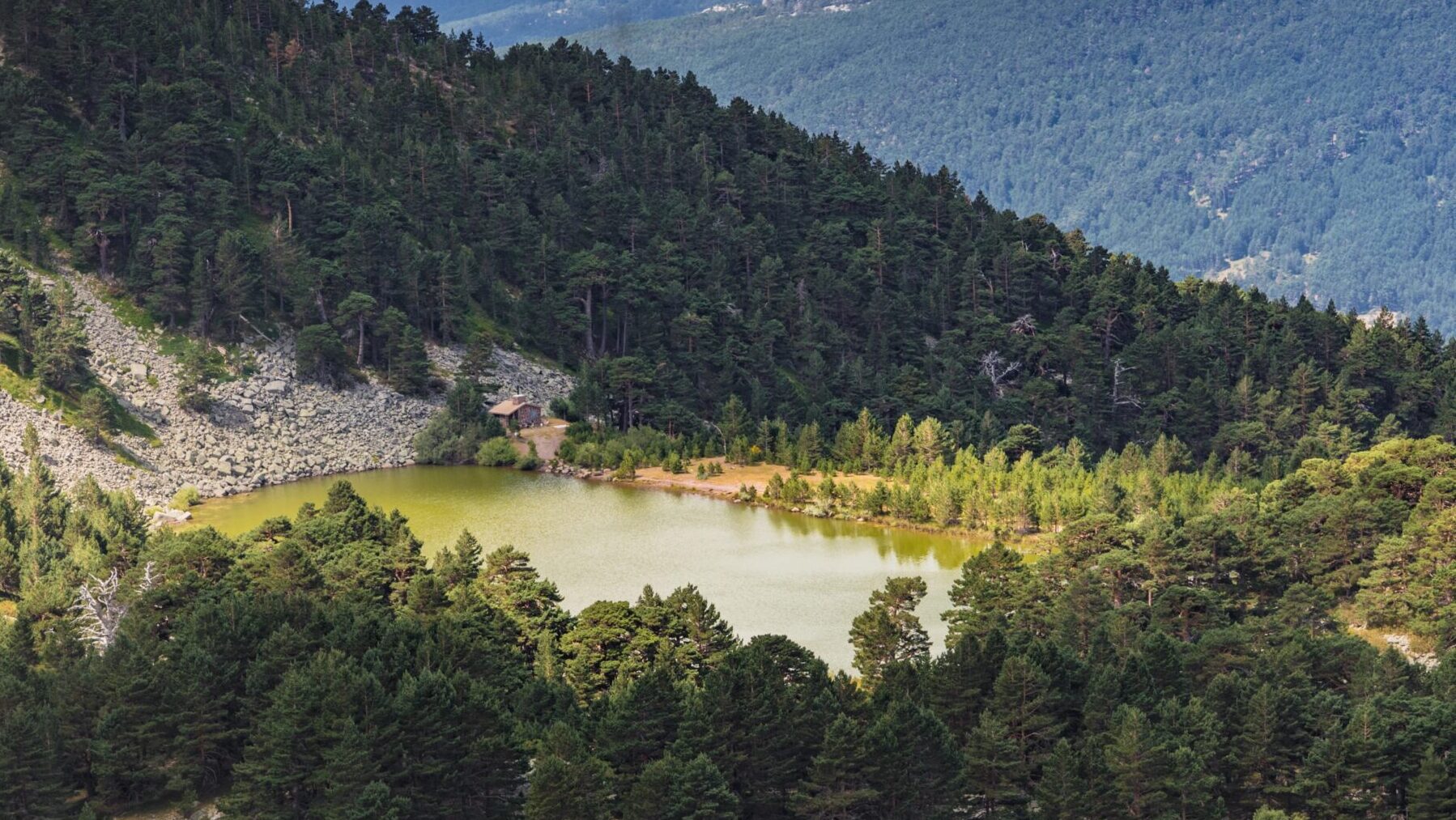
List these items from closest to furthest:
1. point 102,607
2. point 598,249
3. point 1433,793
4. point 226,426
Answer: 1. point 1433,793
2. point 102,607
3. point 226,426
4. point 598,249

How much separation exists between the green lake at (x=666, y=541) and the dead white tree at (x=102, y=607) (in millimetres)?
19637

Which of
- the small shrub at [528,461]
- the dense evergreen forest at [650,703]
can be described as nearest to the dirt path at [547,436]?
the small shrub at [528,461]

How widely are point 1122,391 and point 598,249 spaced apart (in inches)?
1606

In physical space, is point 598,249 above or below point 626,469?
above

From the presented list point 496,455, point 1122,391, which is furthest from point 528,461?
point 1122,391

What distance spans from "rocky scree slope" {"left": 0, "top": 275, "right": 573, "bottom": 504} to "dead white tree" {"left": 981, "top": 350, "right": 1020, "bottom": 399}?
38121 millimetres

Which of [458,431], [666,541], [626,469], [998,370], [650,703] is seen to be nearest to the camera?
[650,703]

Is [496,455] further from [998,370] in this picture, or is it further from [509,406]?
[998,370]

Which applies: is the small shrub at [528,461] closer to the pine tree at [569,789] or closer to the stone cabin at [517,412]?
the stone cabin at [517,412]

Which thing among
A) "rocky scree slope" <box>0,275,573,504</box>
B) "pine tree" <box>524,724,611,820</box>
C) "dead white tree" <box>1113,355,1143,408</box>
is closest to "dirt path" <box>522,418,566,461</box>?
"rocky scree slope" <box>0,275,573,504</box>

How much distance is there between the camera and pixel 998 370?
→ 15612 cm

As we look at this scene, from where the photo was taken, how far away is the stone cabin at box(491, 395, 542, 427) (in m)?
130

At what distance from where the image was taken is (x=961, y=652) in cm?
6900

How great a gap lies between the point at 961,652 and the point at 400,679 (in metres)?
18.7
